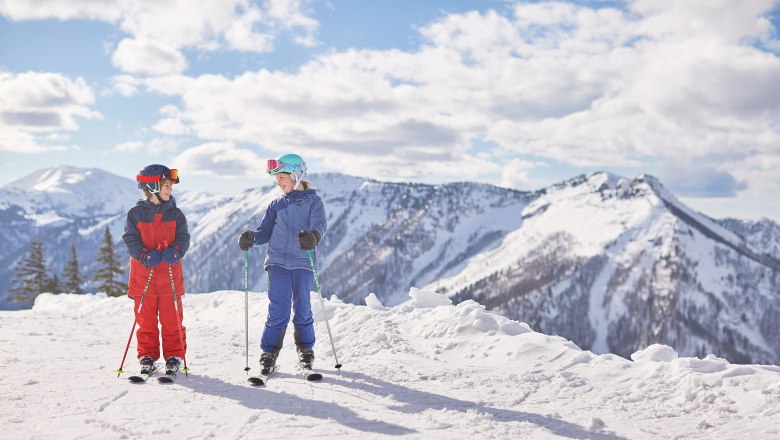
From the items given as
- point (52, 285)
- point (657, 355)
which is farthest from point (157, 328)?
point (52, 285)

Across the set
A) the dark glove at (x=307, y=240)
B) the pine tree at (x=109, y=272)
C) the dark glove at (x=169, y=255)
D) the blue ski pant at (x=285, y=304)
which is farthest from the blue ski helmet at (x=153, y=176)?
the pine tree at (x=109, y=272)

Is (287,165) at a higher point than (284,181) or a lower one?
higher

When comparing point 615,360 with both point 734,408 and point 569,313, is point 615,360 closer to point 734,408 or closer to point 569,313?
point 734,408

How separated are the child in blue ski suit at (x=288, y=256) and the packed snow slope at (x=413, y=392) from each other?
0.55 metres

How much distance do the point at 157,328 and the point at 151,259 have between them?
1060mm

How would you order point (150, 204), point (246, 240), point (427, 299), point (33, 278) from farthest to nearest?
point (33, 278)
point (427, 299)
point (150, 204)
point (246, 240)

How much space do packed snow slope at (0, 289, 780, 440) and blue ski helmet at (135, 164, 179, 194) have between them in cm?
253

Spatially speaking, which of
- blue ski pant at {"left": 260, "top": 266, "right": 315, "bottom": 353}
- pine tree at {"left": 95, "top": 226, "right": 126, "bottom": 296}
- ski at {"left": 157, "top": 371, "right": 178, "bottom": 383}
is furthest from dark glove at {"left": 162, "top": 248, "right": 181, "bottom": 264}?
pine tree at {"left": 95, "top": 226, "right": 126, "bottom": 296}

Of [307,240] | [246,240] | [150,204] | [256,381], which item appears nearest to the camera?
[256,381]

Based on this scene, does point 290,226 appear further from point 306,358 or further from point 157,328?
point 157,328

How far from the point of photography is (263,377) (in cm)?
691

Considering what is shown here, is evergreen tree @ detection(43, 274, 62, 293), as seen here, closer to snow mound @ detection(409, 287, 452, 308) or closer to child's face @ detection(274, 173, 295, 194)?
snow mound @ detection(409, 287, 452, 308)

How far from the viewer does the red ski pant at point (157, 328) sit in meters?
7.20

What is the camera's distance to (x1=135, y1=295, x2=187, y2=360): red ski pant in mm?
7195
